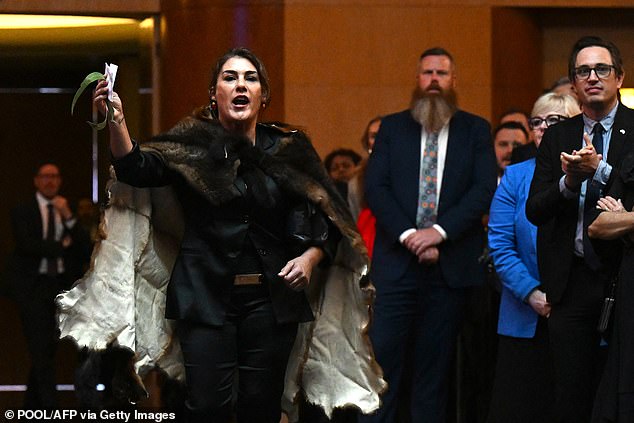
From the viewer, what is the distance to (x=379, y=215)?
8.61 metres

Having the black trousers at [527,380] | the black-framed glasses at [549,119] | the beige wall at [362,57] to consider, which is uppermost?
the beige wall at [362,57]

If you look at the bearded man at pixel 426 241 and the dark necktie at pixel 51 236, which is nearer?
the bearded man at pixel 426 241

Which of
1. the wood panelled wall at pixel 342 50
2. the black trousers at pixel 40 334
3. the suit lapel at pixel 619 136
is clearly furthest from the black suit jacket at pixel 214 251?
the wood panelled wall at pixel 342 50

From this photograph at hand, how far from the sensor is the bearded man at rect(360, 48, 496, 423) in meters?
8.52

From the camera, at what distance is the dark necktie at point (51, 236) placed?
411 inches

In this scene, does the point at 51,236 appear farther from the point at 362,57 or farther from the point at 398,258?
the point at 398,258

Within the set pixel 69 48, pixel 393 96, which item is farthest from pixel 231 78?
pixel 69 48

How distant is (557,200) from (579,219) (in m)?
0.20

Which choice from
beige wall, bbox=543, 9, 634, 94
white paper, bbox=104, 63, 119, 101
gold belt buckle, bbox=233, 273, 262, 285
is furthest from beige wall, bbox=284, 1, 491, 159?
white paper, bbox=104, 63, 119, 101

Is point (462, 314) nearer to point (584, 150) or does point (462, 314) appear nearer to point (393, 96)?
point (584, 150)

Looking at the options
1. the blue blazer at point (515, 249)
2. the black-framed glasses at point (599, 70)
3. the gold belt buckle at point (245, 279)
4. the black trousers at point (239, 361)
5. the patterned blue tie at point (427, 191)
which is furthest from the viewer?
the patterned blue tie at point (427, 191)

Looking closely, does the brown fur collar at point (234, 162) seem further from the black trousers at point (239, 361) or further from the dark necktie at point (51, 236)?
the dark necktie at point (51, 236)

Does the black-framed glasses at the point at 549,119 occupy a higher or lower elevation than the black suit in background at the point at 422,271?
higher

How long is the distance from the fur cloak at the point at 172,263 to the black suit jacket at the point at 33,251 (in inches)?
157
